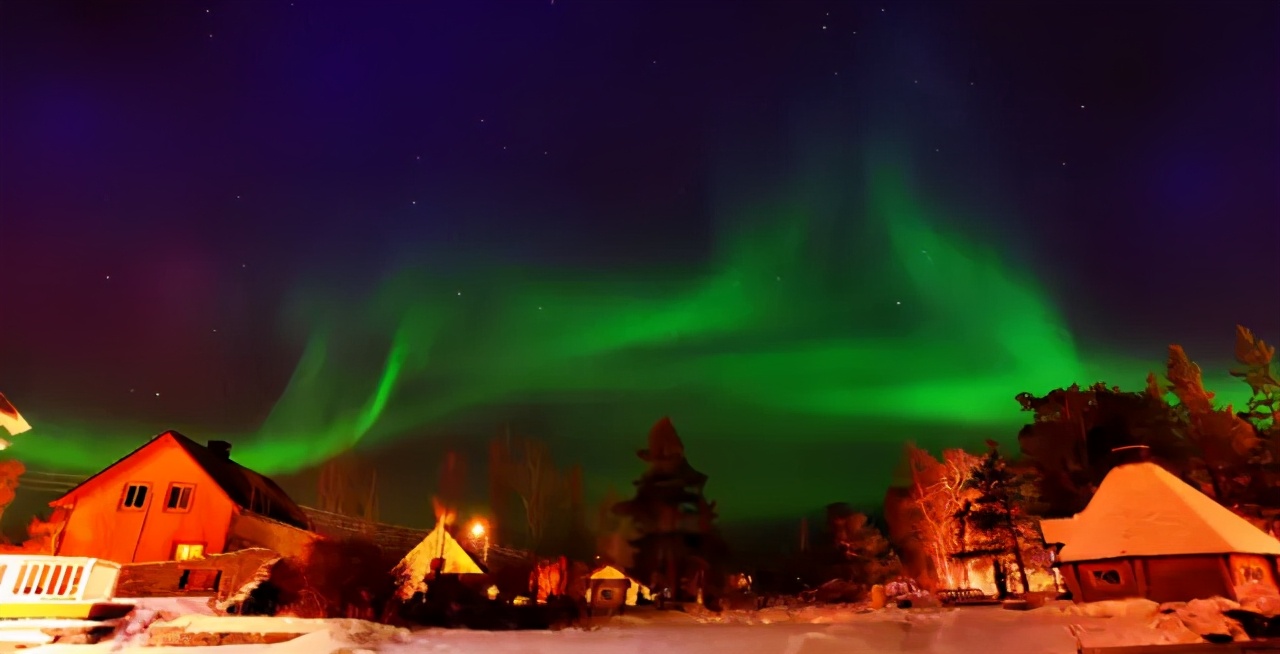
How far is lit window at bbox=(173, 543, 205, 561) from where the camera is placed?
103 feet

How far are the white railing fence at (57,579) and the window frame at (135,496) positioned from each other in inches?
929

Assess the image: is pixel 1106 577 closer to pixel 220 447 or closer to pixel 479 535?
pixel 479 535

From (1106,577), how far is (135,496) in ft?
136

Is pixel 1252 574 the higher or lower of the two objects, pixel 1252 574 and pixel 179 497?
the lower

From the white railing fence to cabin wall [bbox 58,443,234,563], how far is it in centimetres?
2231

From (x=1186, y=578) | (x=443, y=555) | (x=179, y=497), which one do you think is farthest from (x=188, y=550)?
(x=1186, y=578)

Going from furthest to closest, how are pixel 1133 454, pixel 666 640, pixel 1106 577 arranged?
pixel 1133 454 → pixel 1106 577 → pixel 666 640

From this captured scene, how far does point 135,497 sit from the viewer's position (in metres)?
32.6

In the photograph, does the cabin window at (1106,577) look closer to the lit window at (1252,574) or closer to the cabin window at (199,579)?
the lit window at (1252,574)

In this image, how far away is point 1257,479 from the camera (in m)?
35.6

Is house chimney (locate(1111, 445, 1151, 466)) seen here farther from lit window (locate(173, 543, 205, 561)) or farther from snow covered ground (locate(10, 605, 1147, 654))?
lit window (locate(173, 543, 205, 561))

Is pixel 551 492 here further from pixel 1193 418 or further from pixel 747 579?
pixel 1193 418

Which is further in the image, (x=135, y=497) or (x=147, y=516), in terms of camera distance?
(x=135, y=497)

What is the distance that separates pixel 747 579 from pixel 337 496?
4183 centimetres
